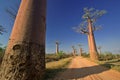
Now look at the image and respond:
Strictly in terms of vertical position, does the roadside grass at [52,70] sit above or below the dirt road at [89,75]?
above

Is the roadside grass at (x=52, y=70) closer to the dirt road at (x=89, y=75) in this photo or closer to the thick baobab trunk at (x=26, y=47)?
the dirt road at (x=89, y=75)

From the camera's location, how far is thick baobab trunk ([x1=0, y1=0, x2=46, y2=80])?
11.1 ft

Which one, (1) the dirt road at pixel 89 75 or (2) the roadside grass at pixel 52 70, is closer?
(1) the dirt road at pixel 89 75

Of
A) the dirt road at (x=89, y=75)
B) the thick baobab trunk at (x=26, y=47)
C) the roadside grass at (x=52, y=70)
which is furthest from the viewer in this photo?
the roadside grass at (x=52, y=70)

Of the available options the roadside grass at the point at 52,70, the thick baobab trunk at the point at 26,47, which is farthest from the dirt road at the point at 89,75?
the thick baobab trunk at the point at 26,47

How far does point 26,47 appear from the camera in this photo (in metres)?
3.63

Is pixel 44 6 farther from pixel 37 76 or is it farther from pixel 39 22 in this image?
pixel 37 76

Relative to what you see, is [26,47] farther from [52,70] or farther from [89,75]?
[52,70]

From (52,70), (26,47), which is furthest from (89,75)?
(26,47)

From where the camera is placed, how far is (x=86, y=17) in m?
16.3

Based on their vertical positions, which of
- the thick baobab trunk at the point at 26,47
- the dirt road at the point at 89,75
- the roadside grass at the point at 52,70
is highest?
the thick baobab trunk at the point at 26,47

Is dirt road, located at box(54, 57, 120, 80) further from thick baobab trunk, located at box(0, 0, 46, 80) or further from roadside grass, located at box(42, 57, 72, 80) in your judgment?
thick baobab trunk, located at box(0, 0, 46, 80)

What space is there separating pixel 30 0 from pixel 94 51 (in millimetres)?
11260

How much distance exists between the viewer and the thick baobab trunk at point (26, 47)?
133 inches
